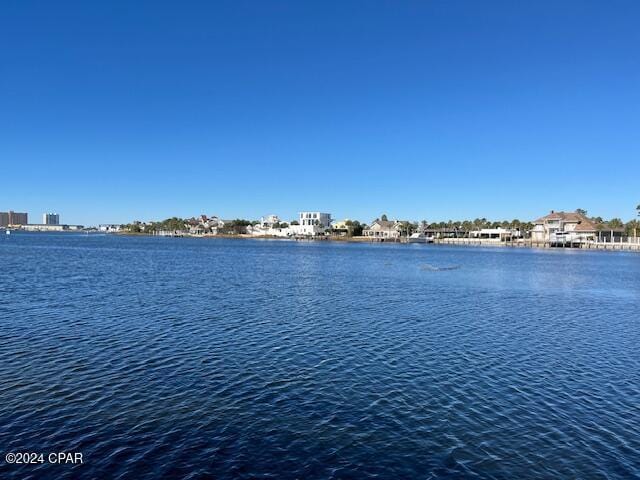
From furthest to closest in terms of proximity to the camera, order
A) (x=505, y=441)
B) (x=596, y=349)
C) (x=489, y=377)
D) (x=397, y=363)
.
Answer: (x=596, y=349)
(x=397, y=363)
(x=489, y=377)
(x=505, y=441)

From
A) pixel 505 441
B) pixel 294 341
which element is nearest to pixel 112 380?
pixel 294 341

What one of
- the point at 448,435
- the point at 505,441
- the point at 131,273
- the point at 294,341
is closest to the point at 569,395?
the point at 505,441

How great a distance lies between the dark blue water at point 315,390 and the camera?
12.5 metres

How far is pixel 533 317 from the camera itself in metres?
35.5

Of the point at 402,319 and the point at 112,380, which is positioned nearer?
the point at 112,380

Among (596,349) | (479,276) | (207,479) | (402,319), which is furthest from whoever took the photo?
(479,276)

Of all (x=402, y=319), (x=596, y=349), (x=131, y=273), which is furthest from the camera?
(x=131, y=273)

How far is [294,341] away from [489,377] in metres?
10.8

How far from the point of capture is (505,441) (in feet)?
45.5

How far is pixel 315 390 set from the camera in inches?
701

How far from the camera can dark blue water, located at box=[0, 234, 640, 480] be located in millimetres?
12508

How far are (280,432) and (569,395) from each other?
1204 centimetres

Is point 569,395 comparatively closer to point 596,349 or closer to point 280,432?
point 596,349

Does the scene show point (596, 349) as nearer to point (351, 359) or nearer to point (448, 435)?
point (351, 359)
